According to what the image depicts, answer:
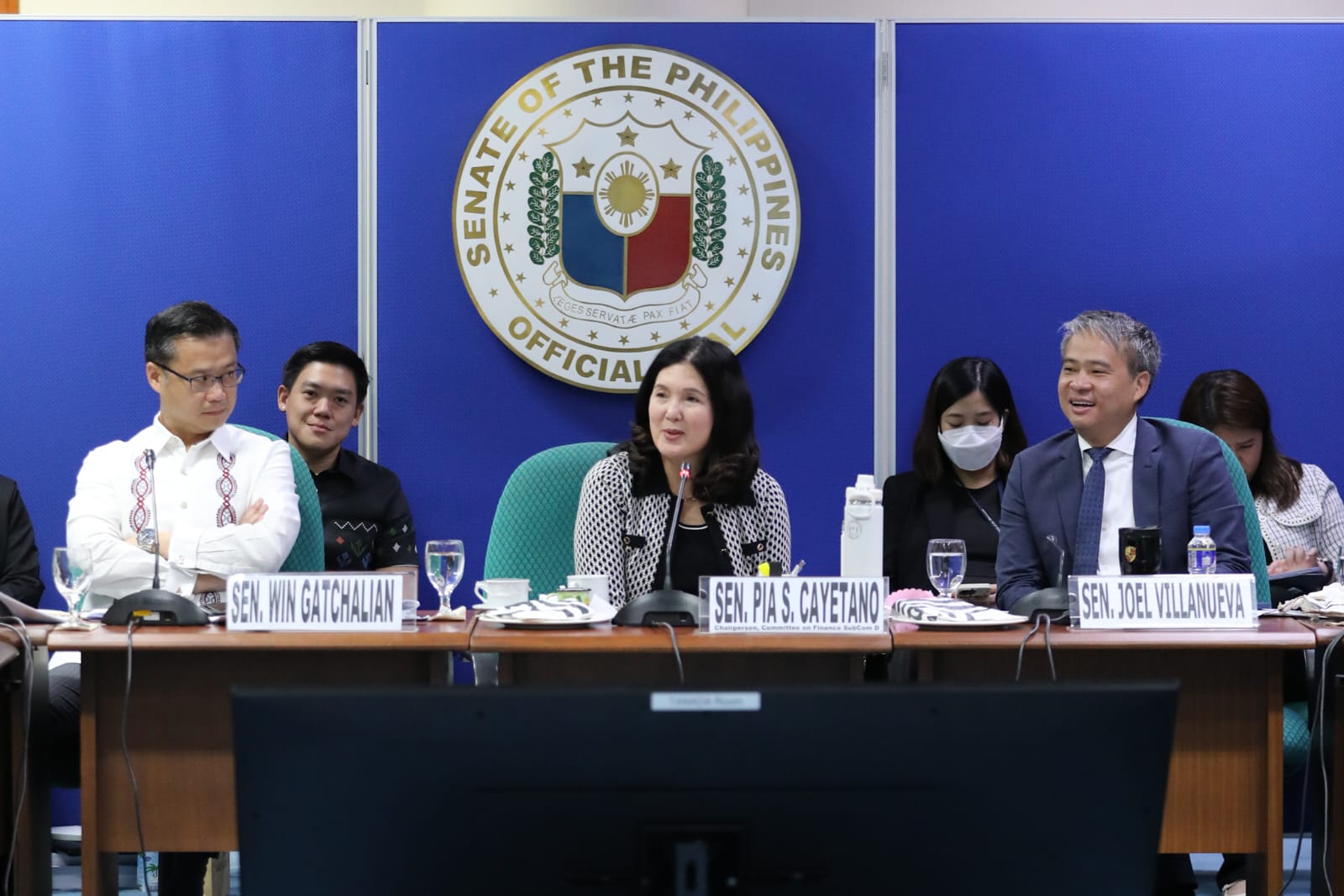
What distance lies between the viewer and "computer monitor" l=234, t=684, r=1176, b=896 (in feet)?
2.45

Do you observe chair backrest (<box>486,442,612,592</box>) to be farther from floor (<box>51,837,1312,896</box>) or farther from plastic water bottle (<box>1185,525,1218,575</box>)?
plastic water bottle (<box>1185,525,1218,575</box>)

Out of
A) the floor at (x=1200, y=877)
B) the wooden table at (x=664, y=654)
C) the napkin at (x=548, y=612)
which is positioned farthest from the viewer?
the floor at (x=1200, y=877)

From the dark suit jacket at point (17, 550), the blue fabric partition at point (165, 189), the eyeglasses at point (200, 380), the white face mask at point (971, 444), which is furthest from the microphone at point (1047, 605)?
the dark suit jacket at point (17, 550)

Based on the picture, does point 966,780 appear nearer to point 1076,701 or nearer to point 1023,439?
point 1076,701

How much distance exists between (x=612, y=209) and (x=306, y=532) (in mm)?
1287

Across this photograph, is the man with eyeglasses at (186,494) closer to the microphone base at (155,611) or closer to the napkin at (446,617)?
the microphone base at (155,611)

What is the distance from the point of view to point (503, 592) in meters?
2.51

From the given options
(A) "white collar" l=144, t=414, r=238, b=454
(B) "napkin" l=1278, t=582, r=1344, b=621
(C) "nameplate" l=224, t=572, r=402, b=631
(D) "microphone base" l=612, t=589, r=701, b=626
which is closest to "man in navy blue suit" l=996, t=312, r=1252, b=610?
(B) "napkin" l=1278, t=582, r=1344, b=621

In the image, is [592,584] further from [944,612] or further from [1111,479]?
[1111,479]

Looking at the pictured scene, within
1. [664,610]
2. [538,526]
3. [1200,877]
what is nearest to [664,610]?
[664,610]

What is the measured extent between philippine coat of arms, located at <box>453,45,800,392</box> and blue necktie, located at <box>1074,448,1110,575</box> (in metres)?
1.13

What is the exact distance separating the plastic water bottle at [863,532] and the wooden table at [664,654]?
27cm

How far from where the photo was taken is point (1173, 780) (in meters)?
2.21

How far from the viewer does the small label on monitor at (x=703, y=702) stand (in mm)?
750
